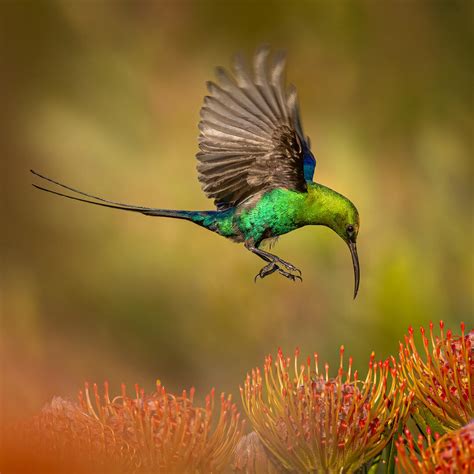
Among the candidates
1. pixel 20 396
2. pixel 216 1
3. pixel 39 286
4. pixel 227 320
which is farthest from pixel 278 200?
pixel 216 1

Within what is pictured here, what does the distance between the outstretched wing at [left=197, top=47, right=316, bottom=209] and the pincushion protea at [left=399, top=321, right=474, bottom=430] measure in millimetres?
622

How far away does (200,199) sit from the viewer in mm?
5543

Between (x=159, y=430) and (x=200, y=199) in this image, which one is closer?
(x=159, y=430)

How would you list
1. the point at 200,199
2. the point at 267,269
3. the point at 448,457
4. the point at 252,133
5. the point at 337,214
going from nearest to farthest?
the point at 448,457, the point at 267,269, the point at 252,133, the point at 337,214, the point at 200,199

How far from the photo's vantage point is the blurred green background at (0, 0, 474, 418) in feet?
17.5

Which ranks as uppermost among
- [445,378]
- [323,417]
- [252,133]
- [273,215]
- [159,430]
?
[252,133]

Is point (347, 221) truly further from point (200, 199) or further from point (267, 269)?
point (200, 199)

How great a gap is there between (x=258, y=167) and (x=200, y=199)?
3.11 m

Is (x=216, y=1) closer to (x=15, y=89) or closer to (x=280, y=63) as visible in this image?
(x=15, y=89)

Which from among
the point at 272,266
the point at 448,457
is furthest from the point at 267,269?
the point at 448,457

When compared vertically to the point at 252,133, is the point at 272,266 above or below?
below

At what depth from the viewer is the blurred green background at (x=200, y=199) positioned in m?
5.33

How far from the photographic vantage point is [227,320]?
18.4 ft

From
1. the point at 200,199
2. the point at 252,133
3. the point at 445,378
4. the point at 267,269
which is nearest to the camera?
the point at 445,378
